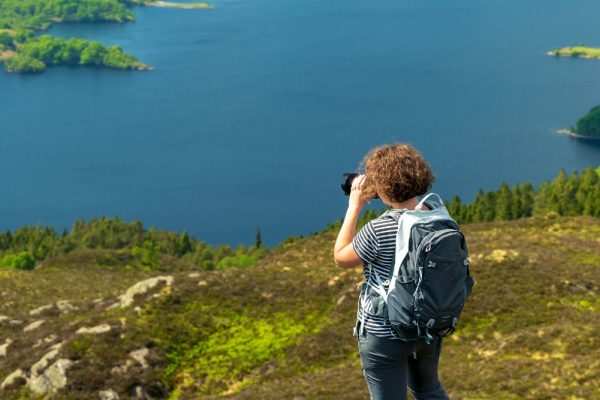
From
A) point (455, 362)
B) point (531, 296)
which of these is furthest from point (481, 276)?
point (455, 362)

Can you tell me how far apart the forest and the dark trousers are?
79435 millimetres

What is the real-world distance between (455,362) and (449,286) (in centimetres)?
1800

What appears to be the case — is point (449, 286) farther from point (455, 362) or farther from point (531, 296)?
point (531, 296)

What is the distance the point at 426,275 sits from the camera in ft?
33.8

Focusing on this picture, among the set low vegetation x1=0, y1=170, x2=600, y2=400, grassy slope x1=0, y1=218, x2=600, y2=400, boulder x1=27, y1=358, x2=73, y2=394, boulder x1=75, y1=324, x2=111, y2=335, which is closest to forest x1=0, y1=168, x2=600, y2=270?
low vegetation x1=0, y1=170, x2=600, y2=400

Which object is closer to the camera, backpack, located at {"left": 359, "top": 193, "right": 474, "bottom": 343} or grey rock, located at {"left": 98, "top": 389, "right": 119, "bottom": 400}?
backpack, located at {"left": 359, "top": 193, "right": 474, "bottom": 343}

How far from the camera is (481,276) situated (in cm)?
3747

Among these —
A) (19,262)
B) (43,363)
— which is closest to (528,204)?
(19,262)

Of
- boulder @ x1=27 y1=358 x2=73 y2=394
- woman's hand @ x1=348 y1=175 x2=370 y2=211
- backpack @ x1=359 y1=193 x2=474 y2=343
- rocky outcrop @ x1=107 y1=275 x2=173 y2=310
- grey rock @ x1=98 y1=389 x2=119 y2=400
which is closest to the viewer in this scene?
backpack @ x1=359 y1=193 x2=474 y2=343

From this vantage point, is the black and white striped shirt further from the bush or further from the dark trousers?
the bush

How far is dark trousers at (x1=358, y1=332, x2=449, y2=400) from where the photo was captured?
35.9ft

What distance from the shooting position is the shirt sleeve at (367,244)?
1072 centimetres

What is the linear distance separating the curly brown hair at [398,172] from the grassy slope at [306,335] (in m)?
12.0

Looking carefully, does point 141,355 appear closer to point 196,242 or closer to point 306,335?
point 306,335
